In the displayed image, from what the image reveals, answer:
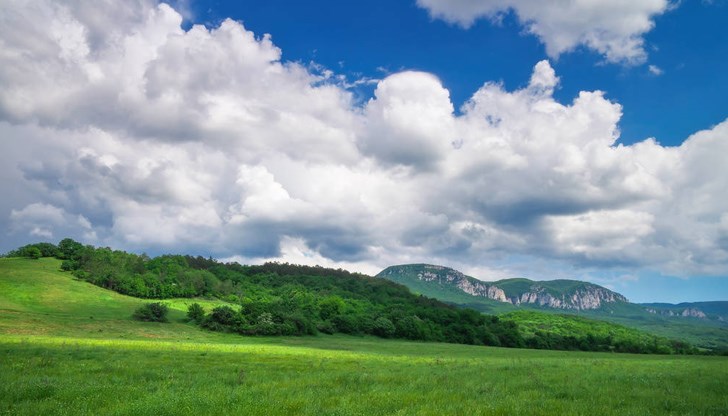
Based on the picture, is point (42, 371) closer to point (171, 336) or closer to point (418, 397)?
point (418, 397)

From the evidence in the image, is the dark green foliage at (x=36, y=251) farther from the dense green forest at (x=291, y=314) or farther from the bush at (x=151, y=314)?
the bush at (x=151, y=314)

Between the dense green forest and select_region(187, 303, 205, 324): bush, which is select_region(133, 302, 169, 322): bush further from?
select_region(187, 303, 205, 324): bush

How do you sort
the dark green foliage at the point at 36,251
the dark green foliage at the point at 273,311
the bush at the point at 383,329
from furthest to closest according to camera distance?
the dark green foliage at the point at 36,251 < the bush at the point at 383,329 < the dark green foliage at the point at 273,311

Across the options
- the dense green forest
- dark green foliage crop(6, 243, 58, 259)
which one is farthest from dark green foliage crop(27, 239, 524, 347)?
dark green foliage crop(6, 243, 58, 259)

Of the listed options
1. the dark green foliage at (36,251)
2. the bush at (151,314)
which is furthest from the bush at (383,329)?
the dark green foliage at (36,251)

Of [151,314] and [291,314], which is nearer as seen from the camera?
[151,314]

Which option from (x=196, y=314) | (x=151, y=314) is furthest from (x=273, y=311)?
(x=151, y=314)

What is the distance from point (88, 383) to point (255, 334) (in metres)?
86.7

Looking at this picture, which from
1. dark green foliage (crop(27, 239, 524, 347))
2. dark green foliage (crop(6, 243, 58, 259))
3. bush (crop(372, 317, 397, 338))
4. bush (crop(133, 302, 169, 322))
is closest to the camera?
bush (crop(133, 302, 169, 322))

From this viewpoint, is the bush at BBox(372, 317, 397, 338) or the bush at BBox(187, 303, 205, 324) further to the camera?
the bush at BBox(372, 317, 397, 338)

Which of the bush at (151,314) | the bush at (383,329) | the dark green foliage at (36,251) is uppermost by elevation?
the dark green foliage at (36,251)

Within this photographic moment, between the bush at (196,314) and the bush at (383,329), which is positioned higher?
the bush at (196,314)

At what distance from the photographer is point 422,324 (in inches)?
5448

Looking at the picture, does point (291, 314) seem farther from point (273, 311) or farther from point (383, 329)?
point (383, 329)
